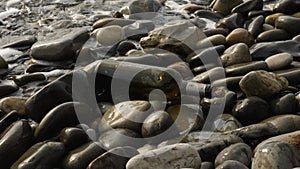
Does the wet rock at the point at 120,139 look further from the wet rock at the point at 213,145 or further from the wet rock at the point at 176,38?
the wet rock at the point at 176,38

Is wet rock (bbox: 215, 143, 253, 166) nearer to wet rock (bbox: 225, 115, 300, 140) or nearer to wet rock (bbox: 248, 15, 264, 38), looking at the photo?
wet rock (bbox: 225, 115, 300, 140)

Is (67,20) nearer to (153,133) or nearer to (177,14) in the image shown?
(177,14)

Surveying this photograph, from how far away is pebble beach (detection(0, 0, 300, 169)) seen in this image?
2.84 metres

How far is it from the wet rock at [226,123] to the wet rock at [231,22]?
1.91 metres

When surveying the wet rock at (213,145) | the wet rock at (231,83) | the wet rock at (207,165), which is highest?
the wet rock at (231,83)

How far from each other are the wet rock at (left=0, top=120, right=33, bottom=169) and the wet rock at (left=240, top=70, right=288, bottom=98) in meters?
1.71

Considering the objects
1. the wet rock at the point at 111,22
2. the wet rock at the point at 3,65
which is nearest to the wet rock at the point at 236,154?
the wet rock at the point at 3,65

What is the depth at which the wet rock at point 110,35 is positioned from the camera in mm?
4801

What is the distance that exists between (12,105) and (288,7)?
3.36m

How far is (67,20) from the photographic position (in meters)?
5.70

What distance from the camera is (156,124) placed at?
3.12 meters

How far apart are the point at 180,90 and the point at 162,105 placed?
0.78 ft

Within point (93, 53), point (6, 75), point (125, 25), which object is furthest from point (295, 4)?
point (6, 75)

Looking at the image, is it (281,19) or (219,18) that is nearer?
(281,19)
